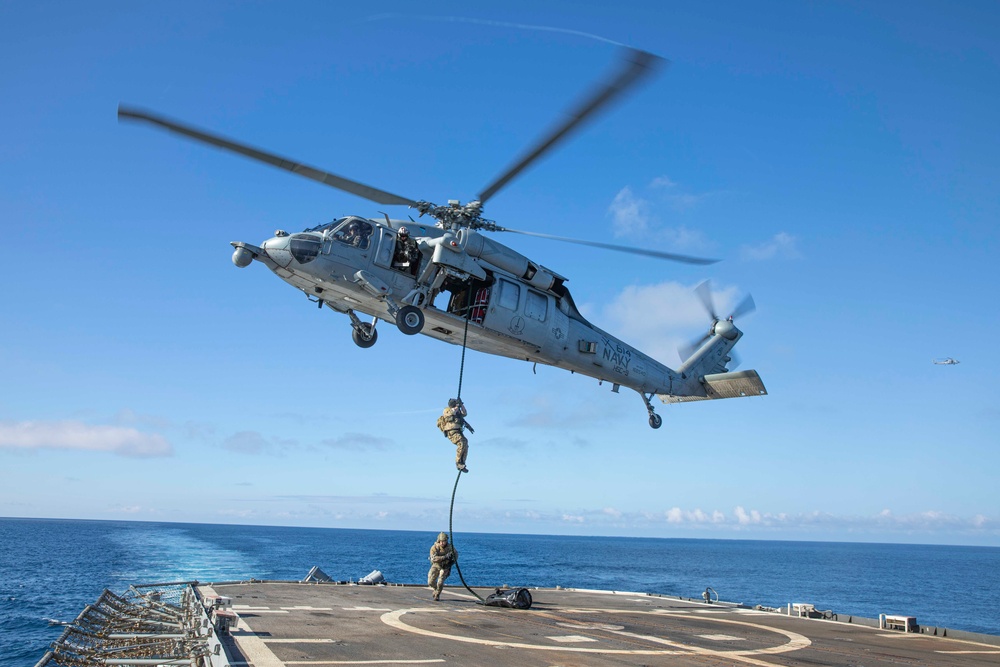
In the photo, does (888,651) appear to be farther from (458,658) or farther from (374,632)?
(374,632)

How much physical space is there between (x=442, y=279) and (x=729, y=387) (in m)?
11.8

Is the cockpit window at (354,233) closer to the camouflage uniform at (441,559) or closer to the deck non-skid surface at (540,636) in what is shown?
the camouflage uniform at (441,559)

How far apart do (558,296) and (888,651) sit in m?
12.3

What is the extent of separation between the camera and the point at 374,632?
1518 cm

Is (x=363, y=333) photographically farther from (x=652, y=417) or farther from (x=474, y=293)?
(x=652, y=417)

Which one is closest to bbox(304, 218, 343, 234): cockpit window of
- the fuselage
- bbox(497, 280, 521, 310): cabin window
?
the fuselage

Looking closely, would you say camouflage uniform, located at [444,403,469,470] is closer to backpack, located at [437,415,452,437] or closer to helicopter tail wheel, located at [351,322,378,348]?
backpack, located at [437,415,452,437]

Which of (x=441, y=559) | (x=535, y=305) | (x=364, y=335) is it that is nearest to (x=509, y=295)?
(x=535, y=305)

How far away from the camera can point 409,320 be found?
1925cm

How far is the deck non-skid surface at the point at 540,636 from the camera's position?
12.8m

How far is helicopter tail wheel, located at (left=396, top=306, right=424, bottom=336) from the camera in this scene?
19.2m

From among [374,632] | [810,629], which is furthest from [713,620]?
[374,632]

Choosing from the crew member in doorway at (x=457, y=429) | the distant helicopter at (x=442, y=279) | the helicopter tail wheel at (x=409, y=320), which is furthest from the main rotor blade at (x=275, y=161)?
the crew member in doorway at (x=457, y=429)

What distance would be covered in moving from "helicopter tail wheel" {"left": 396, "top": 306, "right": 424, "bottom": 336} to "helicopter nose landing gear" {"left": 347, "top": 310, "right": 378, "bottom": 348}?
1.75 m
